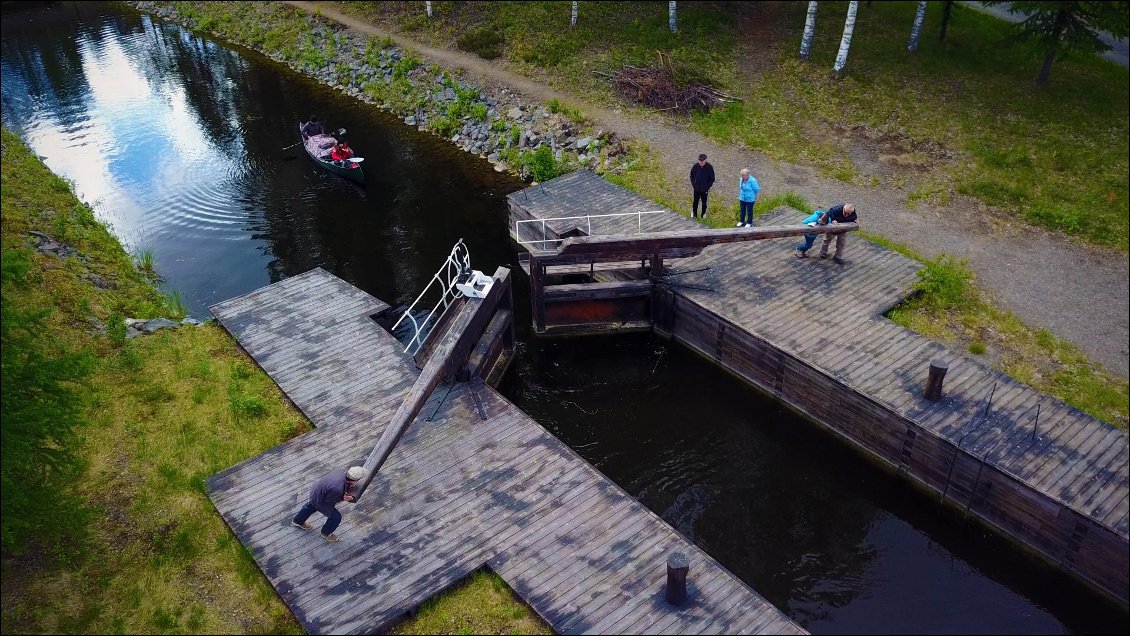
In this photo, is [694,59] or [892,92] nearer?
[892,92]

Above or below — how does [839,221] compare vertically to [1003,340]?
above

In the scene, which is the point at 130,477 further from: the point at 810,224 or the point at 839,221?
the point at 839,221

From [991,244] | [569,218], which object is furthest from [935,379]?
[569,218]

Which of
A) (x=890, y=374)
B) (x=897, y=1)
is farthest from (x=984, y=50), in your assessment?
(x=890, y=374)

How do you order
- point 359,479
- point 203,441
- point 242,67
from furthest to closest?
point 242,67 → point 203,441 → point 359,479

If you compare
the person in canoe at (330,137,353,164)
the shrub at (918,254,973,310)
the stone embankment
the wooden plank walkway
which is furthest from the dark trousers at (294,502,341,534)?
the person in canoe at (330,137,353,164)

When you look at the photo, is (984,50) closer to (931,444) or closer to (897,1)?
(897,1)

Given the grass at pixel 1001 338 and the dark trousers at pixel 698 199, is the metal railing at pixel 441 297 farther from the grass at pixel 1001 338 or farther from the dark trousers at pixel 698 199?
the grass at pixel 1001 338
